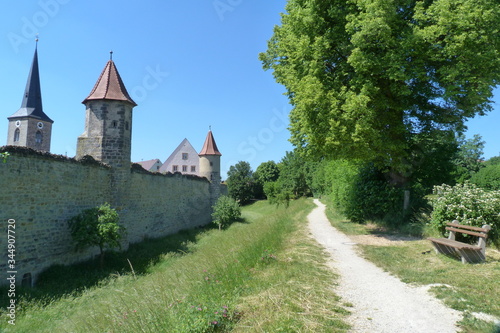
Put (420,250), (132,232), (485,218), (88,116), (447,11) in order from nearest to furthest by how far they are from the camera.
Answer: (485,218) < (420,250) < (447,11) < (88,116) < (132,232)

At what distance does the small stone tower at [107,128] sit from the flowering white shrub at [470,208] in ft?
46.2

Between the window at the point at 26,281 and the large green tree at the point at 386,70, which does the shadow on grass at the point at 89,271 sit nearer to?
the window at the point at 26,281

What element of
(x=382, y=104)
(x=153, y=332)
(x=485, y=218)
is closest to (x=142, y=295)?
(x=153, y=332)

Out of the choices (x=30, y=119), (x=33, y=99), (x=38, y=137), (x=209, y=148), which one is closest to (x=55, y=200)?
(x=209, y=148)

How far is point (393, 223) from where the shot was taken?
12164 mm

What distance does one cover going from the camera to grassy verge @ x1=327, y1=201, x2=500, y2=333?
410 cm

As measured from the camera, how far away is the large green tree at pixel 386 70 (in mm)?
9258

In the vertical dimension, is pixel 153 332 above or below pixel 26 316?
above

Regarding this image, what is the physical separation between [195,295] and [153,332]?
3.34 ft

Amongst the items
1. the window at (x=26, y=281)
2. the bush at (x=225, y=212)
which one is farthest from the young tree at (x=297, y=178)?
the window at (x=26, y=281)

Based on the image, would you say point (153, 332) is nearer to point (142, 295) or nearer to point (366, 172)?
point (142, 295)

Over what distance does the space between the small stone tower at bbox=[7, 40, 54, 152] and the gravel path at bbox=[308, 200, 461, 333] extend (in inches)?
1954

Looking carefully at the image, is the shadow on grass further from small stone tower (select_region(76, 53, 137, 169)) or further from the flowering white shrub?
the flowering white shrub

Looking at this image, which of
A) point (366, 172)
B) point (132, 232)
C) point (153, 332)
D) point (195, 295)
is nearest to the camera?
point (153, 332)
